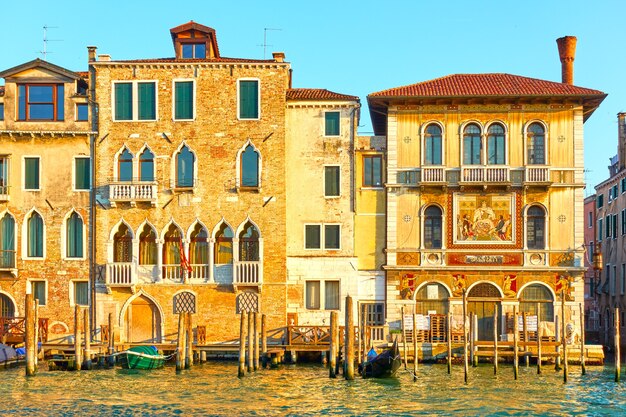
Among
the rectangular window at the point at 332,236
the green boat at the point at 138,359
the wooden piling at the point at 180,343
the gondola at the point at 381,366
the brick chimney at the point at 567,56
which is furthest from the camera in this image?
the brick chimney at the point at 567,56

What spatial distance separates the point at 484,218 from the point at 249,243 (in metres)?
7.20

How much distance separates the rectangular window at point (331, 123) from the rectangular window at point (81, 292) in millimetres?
8792

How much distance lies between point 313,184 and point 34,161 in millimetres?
8684

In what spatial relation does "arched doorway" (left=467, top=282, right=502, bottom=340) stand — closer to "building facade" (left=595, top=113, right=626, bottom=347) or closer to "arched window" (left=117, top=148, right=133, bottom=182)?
"building facade" (left=595, top=113, right=626, bottom=347)

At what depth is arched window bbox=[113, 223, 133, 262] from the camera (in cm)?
3288

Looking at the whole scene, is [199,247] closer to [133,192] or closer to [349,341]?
[133,192]

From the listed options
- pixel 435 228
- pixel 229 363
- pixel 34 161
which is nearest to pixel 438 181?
pixel 435 228

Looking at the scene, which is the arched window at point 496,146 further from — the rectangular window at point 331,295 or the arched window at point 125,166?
the arched window at point 125,166

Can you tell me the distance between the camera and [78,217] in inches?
1298

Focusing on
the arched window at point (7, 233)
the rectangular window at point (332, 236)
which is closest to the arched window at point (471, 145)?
the rectangular window at point (332, 236)

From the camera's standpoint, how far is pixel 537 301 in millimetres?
31797

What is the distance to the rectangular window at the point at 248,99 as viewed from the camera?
32750 millimetres

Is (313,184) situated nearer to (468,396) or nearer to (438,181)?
(438,181)

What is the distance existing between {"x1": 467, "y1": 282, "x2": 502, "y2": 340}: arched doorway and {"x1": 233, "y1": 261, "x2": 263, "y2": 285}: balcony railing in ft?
20.8
